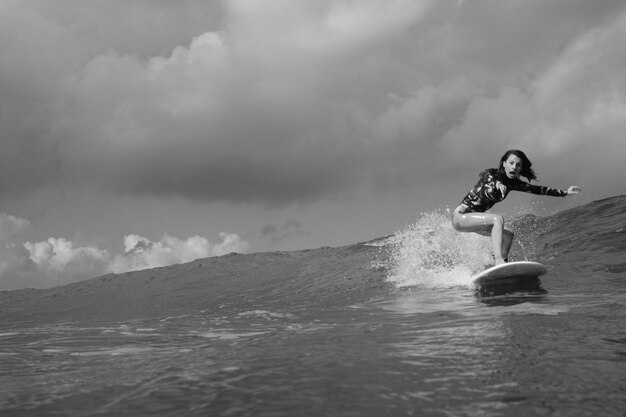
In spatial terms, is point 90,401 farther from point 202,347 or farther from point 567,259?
point 567,259

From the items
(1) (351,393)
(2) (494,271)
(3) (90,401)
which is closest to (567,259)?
(2) (494,271)

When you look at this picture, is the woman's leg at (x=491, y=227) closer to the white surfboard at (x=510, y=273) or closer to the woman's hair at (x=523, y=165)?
the white surfboard at (x=510, y=273)

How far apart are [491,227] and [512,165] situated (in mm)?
1330

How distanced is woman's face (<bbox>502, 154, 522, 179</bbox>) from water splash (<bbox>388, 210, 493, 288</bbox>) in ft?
7.84

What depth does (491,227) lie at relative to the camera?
960 cm

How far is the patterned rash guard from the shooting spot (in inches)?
389

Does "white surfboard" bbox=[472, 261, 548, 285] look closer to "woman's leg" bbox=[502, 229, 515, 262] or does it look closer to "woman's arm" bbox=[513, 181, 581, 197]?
"woman's leg" bbox=[502, 229, 515, 262]

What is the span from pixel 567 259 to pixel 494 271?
4381 mm

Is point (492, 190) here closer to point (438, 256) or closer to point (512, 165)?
point (512, 165)

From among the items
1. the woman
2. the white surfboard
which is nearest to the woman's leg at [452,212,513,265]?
the woman

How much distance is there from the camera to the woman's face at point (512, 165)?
31.5 ft

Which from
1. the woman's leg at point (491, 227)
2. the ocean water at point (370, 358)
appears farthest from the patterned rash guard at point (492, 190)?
the ocean water at point (370, 358)

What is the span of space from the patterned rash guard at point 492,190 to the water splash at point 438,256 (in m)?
1.60

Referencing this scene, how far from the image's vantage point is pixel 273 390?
2979 mm
